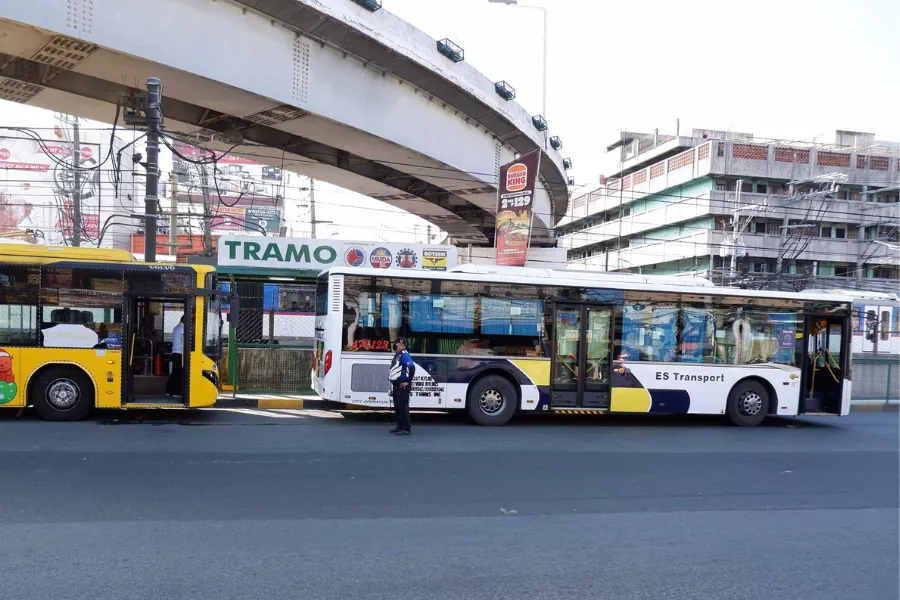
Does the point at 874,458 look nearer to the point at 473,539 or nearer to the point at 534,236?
the point at 473,539

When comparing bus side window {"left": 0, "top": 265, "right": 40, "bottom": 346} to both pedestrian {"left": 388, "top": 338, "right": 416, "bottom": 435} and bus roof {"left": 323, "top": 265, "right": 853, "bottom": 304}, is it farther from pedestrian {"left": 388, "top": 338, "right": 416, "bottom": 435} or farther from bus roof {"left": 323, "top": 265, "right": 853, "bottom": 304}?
pedestrian {"left": 388, "top": 338, "right": 416, "bottom": 435}

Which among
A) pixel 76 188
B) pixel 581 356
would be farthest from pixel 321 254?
pixel 76 188

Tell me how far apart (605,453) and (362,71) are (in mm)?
10643

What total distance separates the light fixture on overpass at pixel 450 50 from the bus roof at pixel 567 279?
651 centimetres

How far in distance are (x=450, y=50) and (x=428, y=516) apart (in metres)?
13.2

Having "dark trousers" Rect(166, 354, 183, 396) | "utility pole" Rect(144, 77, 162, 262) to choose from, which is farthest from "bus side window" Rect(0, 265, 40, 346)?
"dark trousers" Rect(166, 354, 183, 396)

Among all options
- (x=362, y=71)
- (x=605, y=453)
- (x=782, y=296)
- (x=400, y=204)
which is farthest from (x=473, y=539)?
(x=400, y=204)

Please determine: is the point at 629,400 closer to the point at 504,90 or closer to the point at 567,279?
the point at 567,279

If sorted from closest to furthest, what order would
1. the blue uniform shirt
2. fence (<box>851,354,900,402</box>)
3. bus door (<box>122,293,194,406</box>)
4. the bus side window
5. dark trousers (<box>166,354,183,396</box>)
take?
the blue uniform shirt
the bus side window
bus door (<box>122,293,194,406</box>)
dark trousers (<box>166,354,183,396</box>)
fence (<box>851,354,900,402</box>)

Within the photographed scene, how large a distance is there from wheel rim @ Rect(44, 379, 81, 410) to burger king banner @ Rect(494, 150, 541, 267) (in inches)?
464

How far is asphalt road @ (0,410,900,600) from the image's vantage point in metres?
4.84

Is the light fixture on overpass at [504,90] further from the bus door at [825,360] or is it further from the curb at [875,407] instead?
the curb at [875,407]

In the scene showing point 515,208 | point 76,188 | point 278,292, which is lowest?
point 278,292

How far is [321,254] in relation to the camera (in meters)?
17.8
